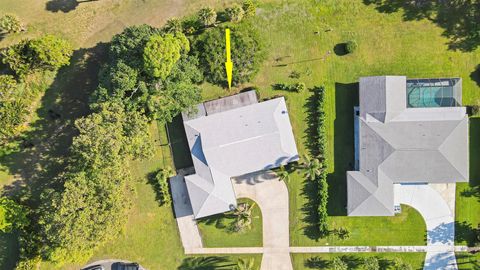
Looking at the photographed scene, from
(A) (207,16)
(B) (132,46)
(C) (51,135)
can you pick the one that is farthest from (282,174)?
(C) (51,135)

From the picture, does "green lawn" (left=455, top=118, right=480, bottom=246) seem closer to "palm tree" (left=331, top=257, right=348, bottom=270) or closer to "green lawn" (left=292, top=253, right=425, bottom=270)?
"green lawn" (left=292, top=253, right=425, bottom=270)

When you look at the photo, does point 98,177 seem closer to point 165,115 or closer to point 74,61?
point 165,115

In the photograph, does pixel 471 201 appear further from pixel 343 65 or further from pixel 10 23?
pixel 10 23

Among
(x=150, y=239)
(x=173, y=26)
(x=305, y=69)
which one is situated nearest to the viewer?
(x=173, y=26)

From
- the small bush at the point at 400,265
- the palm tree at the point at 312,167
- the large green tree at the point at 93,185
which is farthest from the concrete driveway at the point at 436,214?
the large green tree at the point at 93,185

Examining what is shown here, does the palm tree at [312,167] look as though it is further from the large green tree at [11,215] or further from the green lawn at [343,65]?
the large green tree at [11,215]
